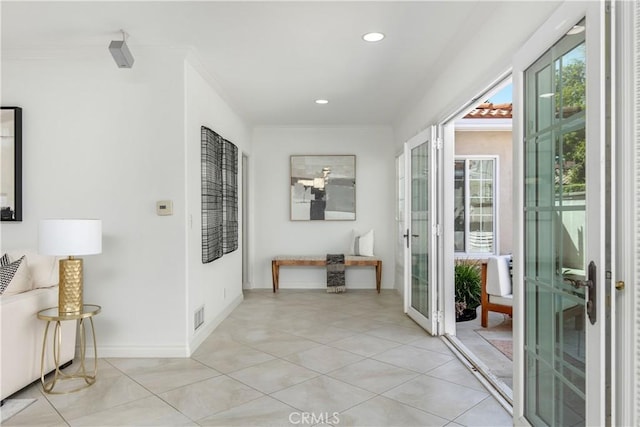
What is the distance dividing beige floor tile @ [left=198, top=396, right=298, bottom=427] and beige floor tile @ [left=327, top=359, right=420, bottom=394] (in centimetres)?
59

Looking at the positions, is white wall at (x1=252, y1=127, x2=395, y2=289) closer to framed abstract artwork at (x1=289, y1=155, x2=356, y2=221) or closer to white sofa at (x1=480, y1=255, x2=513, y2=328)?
framed abstract artwork at (x1=289, y1=155, x2=356, y2=221)

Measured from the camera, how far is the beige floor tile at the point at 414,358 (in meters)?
3.29

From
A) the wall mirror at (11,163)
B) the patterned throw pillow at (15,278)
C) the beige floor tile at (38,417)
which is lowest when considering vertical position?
the beige floor tile at (38,417)

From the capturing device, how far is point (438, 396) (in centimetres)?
275

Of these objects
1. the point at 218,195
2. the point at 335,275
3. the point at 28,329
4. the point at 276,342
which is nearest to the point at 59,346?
the point at 28,329

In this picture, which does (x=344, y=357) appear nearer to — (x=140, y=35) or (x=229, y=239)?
(x=229, y=239)

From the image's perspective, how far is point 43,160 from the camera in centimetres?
354

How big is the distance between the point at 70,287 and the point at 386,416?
226cm

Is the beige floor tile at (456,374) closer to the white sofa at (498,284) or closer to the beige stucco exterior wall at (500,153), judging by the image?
the white sofa at (498,284)

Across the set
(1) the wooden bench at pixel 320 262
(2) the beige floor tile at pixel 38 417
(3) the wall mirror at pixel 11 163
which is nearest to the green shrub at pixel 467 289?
(1) the wooden bench at pixel 320 262

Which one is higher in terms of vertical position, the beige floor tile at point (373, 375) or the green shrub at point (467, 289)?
the green shrub at point (467, 289)

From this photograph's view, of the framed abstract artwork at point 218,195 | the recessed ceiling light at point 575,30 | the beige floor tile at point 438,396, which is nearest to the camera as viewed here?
the recessed ceiling light at point 575,30

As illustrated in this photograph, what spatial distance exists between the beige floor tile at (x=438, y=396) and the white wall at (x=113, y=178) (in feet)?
6.06

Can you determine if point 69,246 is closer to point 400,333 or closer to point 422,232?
point 400,333
